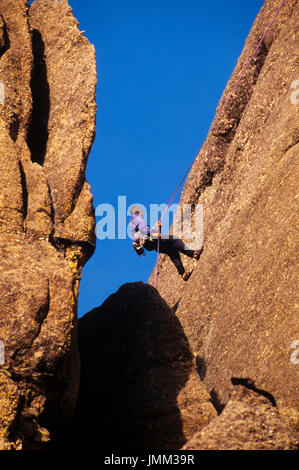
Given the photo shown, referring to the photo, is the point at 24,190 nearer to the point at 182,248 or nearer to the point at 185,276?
the point at 182,248

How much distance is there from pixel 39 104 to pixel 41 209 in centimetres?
436

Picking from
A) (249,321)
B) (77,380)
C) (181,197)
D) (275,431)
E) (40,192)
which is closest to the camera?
(275,431)

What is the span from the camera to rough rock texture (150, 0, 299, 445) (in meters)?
12.4

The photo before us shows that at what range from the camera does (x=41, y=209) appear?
40.7 feet

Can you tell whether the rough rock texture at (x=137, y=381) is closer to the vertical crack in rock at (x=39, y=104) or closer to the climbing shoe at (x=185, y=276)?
the vertical crack in rock at (x=39, y=104)

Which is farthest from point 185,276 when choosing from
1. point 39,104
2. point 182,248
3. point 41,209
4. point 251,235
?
point 41,209

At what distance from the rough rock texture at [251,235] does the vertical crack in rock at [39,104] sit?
6.16 metres

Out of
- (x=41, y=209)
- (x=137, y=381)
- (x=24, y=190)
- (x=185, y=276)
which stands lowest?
(x=137, y=381)

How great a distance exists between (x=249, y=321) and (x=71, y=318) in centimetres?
477

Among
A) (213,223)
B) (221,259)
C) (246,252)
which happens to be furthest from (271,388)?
(213,223)

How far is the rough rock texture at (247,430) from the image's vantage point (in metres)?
9.41

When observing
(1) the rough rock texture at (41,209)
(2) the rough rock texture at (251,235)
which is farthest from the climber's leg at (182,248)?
(1) the rough rock texture at (41,209)

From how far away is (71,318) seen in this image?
10859 mm

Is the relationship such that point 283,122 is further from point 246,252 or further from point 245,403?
point 245,403
